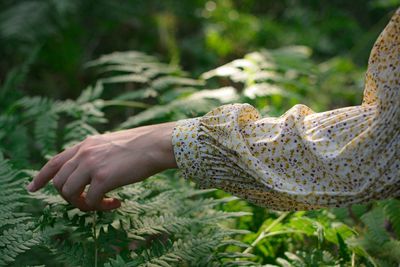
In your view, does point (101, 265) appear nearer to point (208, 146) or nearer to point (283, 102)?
point (208, 146)

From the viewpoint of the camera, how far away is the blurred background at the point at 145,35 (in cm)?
315

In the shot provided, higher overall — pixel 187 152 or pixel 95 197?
pixel 187 152

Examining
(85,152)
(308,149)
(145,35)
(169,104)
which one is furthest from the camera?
(145,35)

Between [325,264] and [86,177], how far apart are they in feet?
2.02

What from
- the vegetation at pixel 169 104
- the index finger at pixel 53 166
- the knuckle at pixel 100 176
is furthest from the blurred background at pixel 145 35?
the knuckle at pixel 100 176

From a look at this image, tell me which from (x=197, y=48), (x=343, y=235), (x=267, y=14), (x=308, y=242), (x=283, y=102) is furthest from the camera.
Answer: (x=267, y=14)

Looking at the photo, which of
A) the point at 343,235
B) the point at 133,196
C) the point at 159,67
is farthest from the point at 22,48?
the point at 343,235

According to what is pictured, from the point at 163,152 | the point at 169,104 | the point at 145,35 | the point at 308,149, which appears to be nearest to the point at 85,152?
the point at 163,152

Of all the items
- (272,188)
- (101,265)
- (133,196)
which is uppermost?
(272,188)

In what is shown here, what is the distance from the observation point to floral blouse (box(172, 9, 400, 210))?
993mm

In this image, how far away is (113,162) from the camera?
1.12 meters

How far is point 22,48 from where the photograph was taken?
3.11 metres

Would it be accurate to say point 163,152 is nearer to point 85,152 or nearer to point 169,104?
point 85,152

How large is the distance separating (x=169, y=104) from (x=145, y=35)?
1777mm
